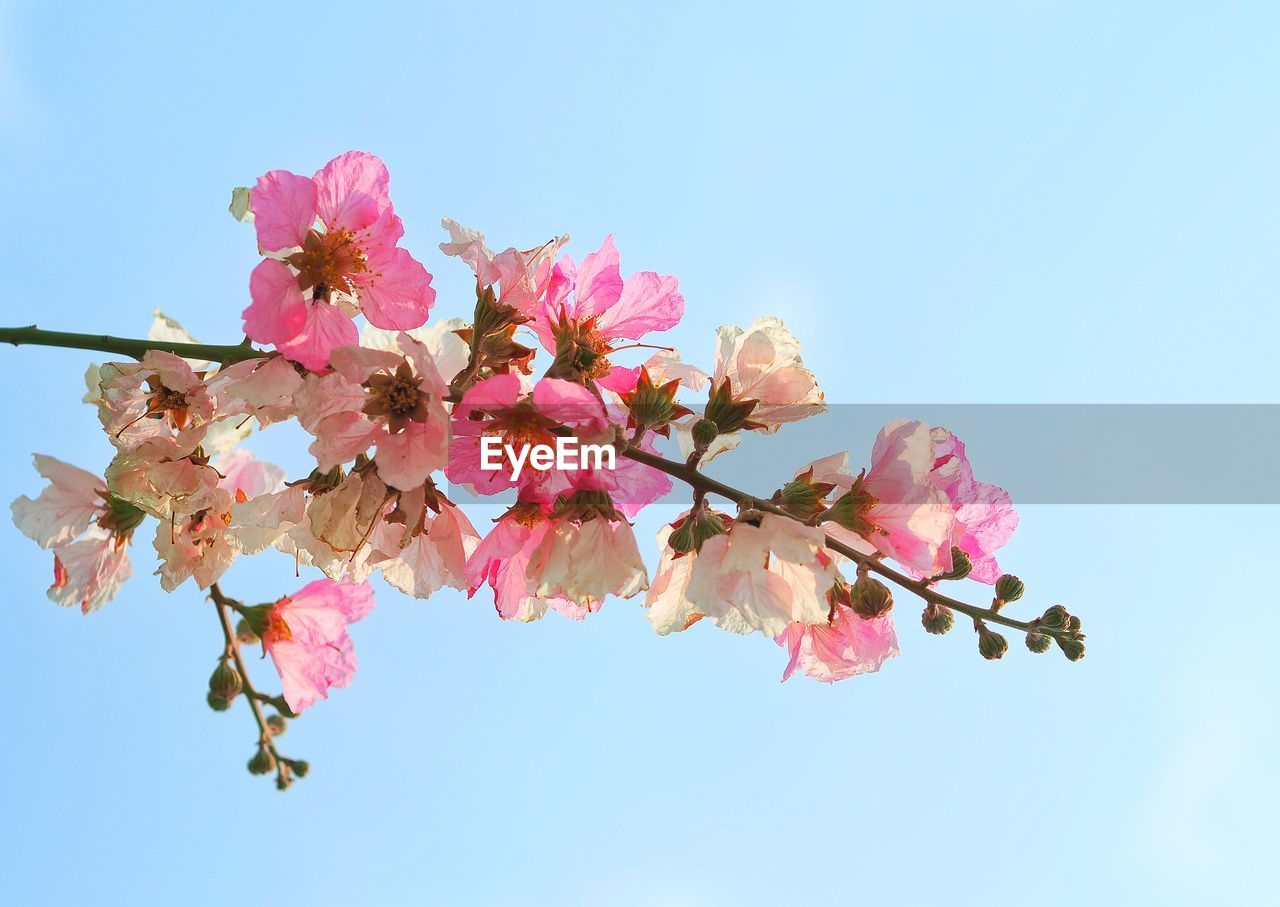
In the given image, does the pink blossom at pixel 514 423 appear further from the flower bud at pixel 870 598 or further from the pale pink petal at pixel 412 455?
the flower bud at pixel 870 598

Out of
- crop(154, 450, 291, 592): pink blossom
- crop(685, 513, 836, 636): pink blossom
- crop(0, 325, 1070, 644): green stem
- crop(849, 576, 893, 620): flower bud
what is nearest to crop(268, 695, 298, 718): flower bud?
→ crop(154, 450, 291, 592): pink blossom

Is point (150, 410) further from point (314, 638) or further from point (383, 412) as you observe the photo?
point (314, 638)

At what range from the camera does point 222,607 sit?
354cm

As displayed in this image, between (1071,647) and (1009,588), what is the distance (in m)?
0.21

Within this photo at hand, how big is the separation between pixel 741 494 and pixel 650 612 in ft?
1.50

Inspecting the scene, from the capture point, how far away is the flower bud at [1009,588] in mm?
2350

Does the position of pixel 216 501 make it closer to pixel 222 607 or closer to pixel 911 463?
pixel 222 607

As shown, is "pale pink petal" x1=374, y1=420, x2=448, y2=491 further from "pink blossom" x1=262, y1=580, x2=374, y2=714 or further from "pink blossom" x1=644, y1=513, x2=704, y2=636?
"pink blossom" x1=262, y1=580, x2=374, y2=714

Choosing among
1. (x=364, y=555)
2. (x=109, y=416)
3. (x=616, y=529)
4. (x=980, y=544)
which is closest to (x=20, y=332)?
(x=109, y=416)

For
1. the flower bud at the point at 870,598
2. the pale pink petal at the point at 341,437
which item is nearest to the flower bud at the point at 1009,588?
the flower bud at the point at 870,598

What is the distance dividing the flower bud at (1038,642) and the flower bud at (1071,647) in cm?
3

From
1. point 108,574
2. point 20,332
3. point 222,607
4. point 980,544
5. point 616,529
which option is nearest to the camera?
point 616,529

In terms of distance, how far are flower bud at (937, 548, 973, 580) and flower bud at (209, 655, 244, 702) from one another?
2866mm

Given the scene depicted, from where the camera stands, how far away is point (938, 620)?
2.32 meters
